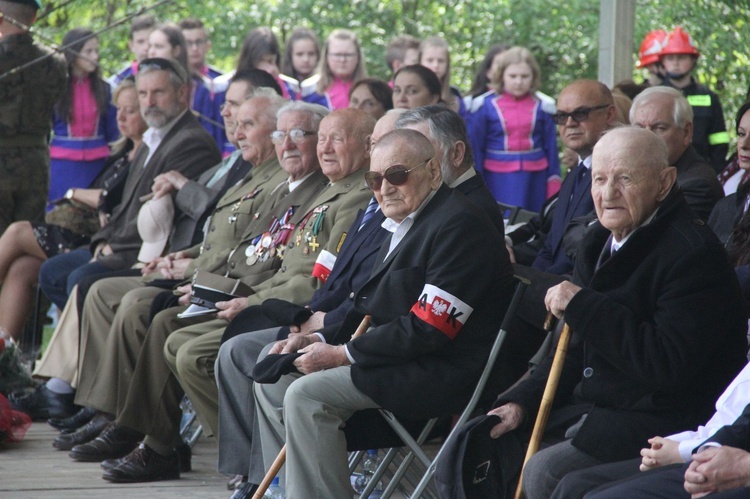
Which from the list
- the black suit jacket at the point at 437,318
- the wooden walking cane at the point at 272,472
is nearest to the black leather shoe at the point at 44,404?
the wooden walking cane at the point at 272,472

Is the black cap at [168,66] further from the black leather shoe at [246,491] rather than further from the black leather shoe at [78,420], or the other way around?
the black leather shoe at [246,491]

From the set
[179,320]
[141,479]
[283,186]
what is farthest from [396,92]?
[141,479]

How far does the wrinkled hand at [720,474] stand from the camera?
294 cm

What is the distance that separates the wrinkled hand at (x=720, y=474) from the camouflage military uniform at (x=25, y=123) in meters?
5.84

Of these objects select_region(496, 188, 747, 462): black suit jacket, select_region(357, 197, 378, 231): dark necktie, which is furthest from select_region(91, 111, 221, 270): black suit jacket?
select_region(496, 188, 747, 462): black suit jacket

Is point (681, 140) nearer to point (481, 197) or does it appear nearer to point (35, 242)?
point (481, 197)

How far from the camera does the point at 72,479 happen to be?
5.47 meters

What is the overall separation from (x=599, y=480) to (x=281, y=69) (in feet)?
22.7

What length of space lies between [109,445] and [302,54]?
462 centimetres

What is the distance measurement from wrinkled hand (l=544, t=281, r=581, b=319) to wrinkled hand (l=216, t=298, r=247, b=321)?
194cm

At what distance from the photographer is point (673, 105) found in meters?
5.18

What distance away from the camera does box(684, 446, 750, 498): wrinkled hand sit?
294 centimetres

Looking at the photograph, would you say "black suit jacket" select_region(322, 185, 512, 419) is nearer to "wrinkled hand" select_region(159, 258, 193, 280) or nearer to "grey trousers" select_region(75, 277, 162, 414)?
"grey trousers" select_region(75, 277, 162, 414)

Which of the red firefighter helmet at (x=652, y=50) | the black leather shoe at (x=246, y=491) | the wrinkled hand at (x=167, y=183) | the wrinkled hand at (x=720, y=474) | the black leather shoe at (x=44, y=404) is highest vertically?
the red firefighter helmet at (x=652, y=50)
